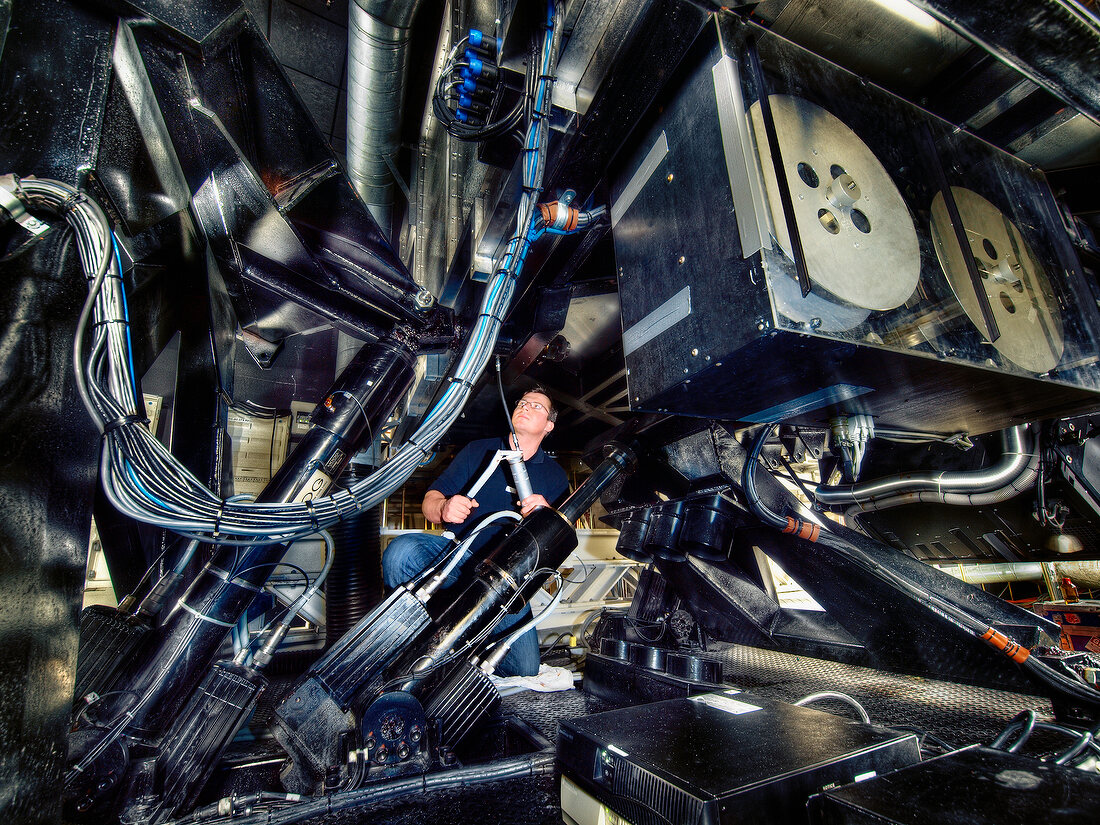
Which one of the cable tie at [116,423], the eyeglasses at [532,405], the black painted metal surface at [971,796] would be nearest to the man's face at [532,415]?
the eyeglasses at [532,405]

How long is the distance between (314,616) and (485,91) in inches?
156

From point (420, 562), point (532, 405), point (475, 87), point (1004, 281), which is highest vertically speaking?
point (475, 87)

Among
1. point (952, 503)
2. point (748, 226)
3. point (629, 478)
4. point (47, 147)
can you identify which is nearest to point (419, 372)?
point (629, 478)

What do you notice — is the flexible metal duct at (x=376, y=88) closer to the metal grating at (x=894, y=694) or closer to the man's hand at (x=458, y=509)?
the man's hand at (x=458, y=509)

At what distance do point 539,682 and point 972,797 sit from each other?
192cm

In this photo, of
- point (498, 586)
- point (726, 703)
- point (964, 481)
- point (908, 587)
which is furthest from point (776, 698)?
point (964, 481)

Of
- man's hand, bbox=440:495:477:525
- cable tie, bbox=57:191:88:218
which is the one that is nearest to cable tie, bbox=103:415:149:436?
cable tie, bbox=57:191:88:218

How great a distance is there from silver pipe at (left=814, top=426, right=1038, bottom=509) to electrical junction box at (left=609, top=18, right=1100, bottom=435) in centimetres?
55

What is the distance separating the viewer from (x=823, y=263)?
101 centimetres

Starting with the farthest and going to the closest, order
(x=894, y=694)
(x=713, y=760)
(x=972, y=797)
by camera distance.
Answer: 1. (x=894, y=694)
2. (x=713, y=760)
3. (x=972, y=797)

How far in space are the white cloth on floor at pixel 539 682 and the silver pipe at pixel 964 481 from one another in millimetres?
1794

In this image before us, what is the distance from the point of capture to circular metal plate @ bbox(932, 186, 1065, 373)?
1277 mm

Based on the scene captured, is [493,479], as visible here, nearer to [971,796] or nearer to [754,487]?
[754,487]

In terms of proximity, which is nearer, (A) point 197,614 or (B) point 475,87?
(A) point 197,614
